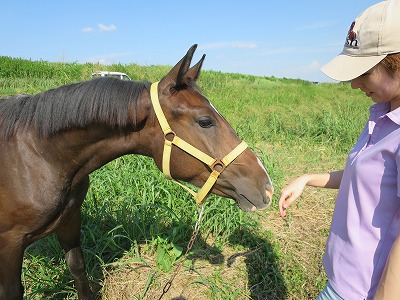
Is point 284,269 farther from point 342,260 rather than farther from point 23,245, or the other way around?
point 23,245

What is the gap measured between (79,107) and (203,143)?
78 centimetres

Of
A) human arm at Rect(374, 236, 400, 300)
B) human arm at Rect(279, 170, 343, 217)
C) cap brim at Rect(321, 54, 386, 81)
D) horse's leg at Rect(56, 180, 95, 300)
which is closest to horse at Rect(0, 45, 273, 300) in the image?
human arm at Rect(279, 170, 343, 217)

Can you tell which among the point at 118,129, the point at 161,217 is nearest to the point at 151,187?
the point at 161,217

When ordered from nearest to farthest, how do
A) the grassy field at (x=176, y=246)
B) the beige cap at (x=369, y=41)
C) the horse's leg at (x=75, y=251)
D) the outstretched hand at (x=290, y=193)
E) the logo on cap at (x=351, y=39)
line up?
the beige cap at (x=369, y=41) < the logo on cap at (x=351, y=39) < the outstretched hand at (x=290, y=193) < the horse's leg at (x=75, y=251) < the grassy field at (x=176, y=246)

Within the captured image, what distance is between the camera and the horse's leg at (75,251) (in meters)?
2.43

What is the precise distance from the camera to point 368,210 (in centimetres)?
117

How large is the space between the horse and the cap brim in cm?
72

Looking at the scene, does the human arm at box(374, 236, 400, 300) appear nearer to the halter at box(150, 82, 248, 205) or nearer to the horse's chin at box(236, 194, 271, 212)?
the horse's chin at box(236, 194, 271, 212)

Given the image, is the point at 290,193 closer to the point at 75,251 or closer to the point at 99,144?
the point at 99,144

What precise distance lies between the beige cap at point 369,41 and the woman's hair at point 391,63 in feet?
0.07

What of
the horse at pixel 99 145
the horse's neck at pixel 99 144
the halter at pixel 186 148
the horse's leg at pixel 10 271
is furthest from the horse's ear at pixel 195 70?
the horse's leg at pixel 10 271

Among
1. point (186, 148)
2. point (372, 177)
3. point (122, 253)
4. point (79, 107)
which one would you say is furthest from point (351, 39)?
point (122, 253)

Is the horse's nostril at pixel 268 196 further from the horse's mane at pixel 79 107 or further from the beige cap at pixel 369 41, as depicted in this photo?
the horse's mane at pixel 79 107

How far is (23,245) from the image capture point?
79.1 inches
